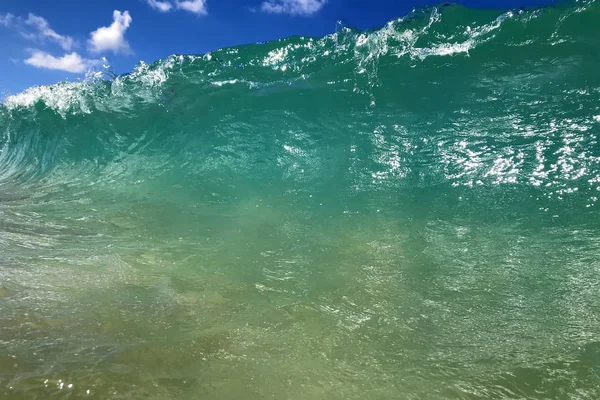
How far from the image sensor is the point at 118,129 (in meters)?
9.37

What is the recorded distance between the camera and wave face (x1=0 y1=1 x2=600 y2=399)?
2197 millimetres

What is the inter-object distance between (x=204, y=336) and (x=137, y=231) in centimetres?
258

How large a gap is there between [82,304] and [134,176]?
185 inches

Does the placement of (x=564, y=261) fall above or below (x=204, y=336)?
above

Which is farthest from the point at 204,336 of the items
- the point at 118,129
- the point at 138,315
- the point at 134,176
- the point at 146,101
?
the point at 146,101

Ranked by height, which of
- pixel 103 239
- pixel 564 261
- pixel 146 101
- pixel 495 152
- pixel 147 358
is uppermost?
pixel 146 101

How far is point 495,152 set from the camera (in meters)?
5.51

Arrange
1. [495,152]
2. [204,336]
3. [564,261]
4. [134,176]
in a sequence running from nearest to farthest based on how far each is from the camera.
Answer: [204,336] → [564,261] → [495,152] → [134,176]

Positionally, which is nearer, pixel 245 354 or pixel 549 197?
pixel 245 354

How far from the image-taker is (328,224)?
462cm

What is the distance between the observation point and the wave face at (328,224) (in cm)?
220

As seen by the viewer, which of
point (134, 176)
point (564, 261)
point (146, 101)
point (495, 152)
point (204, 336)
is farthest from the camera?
point (146, 101)

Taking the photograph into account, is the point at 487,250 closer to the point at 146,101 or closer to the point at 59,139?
the point at 146,101

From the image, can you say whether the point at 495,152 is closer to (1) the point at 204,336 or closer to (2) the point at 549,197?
(2) the point at 549,197
